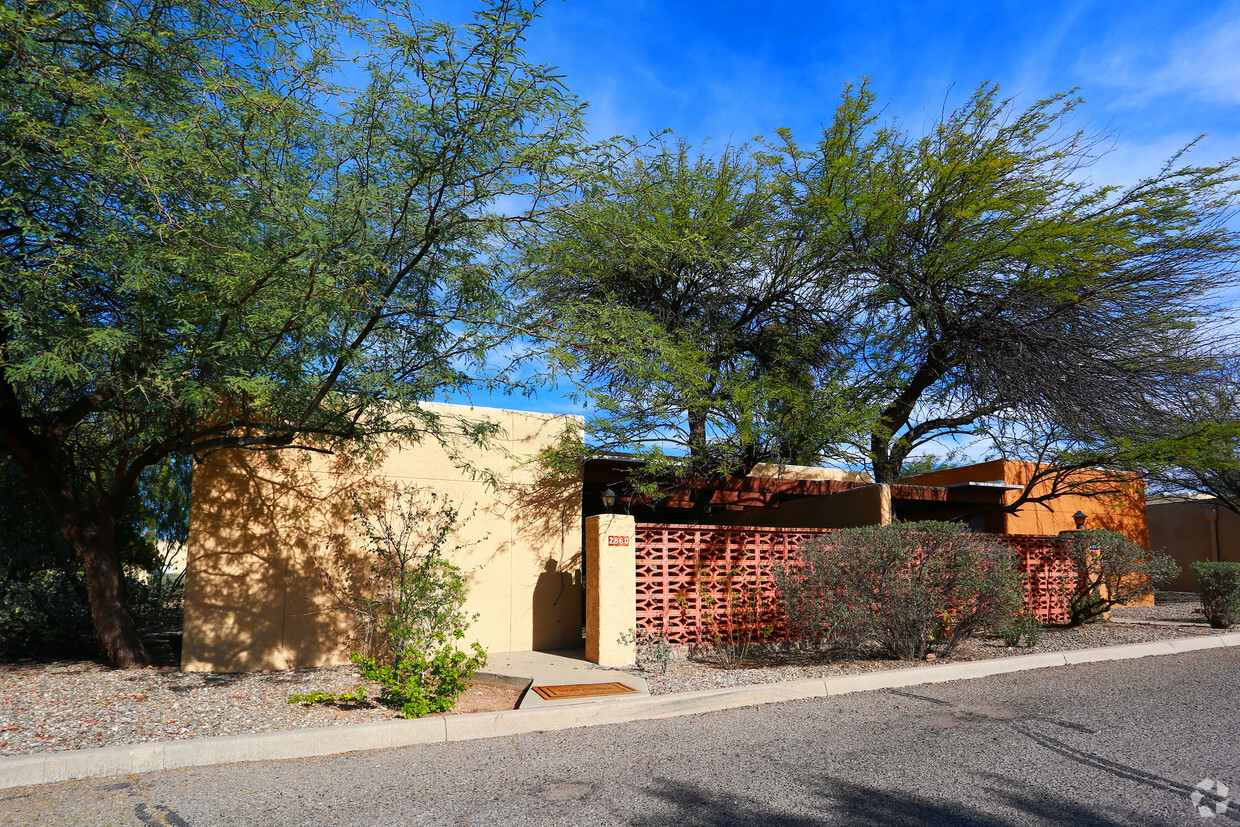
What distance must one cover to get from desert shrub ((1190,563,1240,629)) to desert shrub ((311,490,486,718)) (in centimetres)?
1291

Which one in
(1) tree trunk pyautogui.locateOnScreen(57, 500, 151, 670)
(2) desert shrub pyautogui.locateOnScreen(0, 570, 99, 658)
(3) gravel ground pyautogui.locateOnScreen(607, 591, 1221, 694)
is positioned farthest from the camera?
(2) desert shrub pyautogui.locateOnScreen(0, 570, 99, 658)

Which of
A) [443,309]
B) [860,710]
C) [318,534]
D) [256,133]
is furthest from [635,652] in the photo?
[256,133]

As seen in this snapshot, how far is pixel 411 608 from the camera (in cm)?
735

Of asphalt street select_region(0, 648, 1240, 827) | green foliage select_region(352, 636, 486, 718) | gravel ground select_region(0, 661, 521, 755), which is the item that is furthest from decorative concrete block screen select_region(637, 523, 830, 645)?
green foliage select_region(352, 636, 486, 718)

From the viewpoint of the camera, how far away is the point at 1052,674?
8.74 metres

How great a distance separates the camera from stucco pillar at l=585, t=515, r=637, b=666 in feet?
30.5

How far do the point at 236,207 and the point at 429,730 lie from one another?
4.59 metres

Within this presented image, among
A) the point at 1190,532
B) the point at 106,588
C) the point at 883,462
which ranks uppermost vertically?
the point at 883,462

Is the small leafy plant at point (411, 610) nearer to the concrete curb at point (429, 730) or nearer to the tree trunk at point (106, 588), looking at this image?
the concrete curb at point (429, 730)

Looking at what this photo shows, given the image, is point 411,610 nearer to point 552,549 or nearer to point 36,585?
point 552,549

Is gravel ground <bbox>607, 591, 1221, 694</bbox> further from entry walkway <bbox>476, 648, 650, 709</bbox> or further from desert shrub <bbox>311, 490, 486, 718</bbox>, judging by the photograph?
desert shrub <bbox>311, 490, 486, 718</bbox>

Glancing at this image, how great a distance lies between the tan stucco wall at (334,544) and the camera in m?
8.80

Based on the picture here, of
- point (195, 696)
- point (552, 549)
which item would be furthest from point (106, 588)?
point (552, 549)

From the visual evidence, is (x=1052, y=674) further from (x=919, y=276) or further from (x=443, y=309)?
(x=443, y=309)
